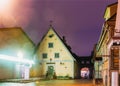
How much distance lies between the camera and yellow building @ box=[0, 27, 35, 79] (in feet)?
161

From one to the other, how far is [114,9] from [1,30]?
34.7m

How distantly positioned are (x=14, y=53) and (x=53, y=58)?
9753 millimetres

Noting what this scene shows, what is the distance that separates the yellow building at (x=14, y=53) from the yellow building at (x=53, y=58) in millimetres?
3691

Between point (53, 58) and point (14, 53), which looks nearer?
point (14, 53)

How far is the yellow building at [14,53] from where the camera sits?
161ft

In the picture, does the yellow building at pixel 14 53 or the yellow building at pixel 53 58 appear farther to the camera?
the yellow building at pixel 53 58

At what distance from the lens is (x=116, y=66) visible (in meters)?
22.8

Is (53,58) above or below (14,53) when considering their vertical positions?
below

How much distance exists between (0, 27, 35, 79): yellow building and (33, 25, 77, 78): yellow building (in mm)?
3691

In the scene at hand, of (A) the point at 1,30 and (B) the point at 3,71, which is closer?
(B) the point at 3,71

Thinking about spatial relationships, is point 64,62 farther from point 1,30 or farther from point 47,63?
point 1,30

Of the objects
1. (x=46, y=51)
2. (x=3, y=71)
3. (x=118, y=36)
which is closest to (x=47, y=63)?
(x=46, y=51)

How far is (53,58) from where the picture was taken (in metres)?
63.3

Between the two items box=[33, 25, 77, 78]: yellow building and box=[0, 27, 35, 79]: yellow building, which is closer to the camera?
box=[0, 27, 35, 79]: yellow building
